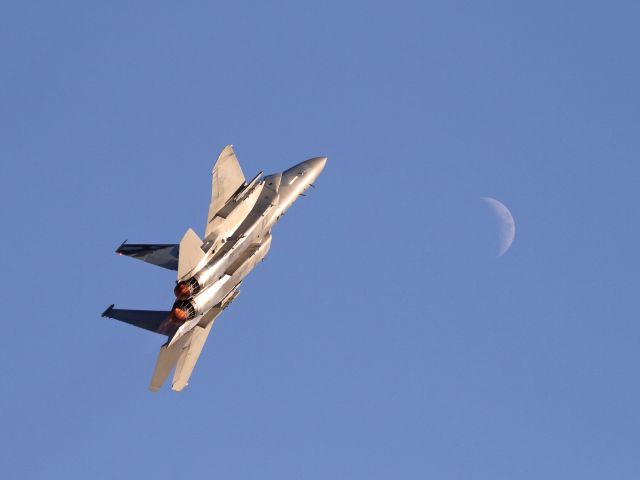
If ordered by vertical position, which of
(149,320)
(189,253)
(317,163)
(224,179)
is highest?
(317,163)

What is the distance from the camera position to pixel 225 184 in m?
59.5

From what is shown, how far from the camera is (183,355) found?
6019cm

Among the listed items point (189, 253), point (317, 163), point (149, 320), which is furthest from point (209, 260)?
point (317, 163)

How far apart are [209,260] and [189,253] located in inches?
67.4

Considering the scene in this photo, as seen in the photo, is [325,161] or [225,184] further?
[325,161]

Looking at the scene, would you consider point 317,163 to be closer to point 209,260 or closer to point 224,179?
point 224,179

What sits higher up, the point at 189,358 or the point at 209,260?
the point at 209,260

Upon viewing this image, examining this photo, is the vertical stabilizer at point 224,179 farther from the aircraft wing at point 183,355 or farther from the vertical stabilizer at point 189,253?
the aircraft wing at point 183,355

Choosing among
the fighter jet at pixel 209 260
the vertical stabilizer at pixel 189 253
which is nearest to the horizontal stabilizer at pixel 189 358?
the fighter jet at pixel 209 260

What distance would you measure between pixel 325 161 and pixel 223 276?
10.2 metres

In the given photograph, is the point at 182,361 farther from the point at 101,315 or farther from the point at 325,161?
the point at 325,161

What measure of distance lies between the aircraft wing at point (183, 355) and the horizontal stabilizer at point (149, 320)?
29.2 inches

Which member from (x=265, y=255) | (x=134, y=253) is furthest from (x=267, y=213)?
(x=134, y=253)

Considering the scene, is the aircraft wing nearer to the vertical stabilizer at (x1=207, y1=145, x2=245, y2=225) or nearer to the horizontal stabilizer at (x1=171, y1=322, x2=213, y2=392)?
the horizontal stabilizer at (x1=171, y1=322, x2=213, y2=392)
